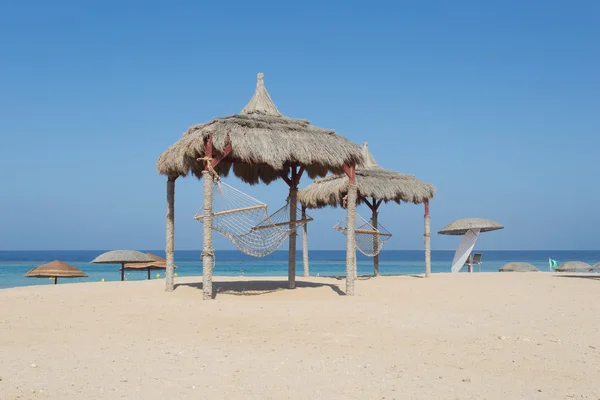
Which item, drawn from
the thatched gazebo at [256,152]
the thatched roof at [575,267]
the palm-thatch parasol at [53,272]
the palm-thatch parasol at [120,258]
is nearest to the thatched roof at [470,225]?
the thatched roof at [575,267]

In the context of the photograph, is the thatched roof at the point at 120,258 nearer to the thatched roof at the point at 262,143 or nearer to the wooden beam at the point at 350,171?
the thatched roof at the point at 262,143

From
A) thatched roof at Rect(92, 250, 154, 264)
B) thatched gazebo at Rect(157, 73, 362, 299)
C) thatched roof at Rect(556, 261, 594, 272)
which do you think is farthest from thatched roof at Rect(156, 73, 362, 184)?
thatched roof at Rect(556, 261, 594, 272)

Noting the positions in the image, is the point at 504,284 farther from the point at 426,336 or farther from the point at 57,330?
the point at 57,330

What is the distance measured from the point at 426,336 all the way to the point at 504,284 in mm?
6262

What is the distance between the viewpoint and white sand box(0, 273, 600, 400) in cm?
396

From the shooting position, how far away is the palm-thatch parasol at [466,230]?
55.8ft

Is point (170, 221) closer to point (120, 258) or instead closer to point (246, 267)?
point (120, 258)

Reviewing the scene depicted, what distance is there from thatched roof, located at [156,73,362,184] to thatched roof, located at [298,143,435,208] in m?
3.33

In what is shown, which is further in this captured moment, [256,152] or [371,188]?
[371,188]

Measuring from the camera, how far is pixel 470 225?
56.0 feet

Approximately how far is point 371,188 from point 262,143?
532cm

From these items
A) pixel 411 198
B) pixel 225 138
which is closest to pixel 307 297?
pixel 225 138

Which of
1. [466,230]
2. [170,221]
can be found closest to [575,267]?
[466,230]

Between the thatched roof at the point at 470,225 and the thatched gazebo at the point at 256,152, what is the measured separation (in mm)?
8156
